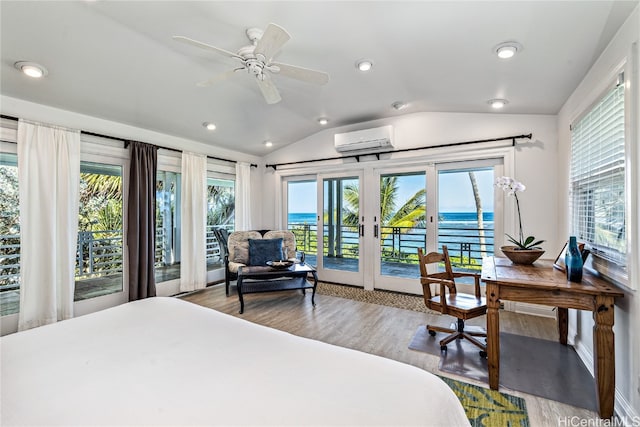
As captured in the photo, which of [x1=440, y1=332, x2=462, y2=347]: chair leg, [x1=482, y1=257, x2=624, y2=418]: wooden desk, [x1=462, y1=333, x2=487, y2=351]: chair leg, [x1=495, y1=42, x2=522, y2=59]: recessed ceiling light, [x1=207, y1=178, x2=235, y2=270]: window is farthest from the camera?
[x1=207, y1=178, x2=235, y2=270]: window

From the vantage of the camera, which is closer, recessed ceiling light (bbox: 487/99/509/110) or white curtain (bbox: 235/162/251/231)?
recessed ceiling light (bbox: 487/99/509/110)

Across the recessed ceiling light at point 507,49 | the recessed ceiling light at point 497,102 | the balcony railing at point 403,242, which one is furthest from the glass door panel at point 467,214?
the recessed ceiling light at point 507,49

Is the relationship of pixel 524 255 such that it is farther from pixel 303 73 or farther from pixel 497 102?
pixel 303 73

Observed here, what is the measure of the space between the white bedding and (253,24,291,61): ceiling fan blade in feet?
5.51

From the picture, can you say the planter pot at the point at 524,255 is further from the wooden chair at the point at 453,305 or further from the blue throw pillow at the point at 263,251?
the blue throw pillow at the point at 263,251

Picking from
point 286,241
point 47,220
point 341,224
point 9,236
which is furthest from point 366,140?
point 9,236

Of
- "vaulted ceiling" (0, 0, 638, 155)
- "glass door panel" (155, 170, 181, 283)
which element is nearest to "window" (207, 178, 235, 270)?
"glass door panel" (155, 170, 181, 283)

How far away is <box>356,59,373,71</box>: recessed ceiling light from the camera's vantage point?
2.59 metres

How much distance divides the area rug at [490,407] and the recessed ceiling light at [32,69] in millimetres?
4147

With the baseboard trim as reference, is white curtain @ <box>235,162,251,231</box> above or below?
above

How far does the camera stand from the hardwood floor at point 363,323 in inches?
76.4

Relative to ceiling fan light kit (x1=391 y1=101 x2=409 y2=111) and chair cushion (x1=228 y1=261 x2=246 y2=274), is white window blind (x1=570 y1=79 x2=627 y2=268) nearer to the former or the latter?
ceiling fan light kit (x1=391 y1=101 x2=409 y2=111)

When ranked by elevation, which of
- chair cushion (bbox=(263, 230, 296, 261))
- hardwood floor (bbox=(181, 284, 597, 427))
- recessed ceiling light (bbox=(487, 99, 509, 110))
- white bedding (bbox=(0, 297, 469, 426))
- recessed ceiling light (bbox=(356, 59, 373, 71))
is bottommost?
hardwood floor (bbox=(181, 284, 597, 427))

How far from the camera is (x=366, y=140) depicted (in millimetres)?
4227
